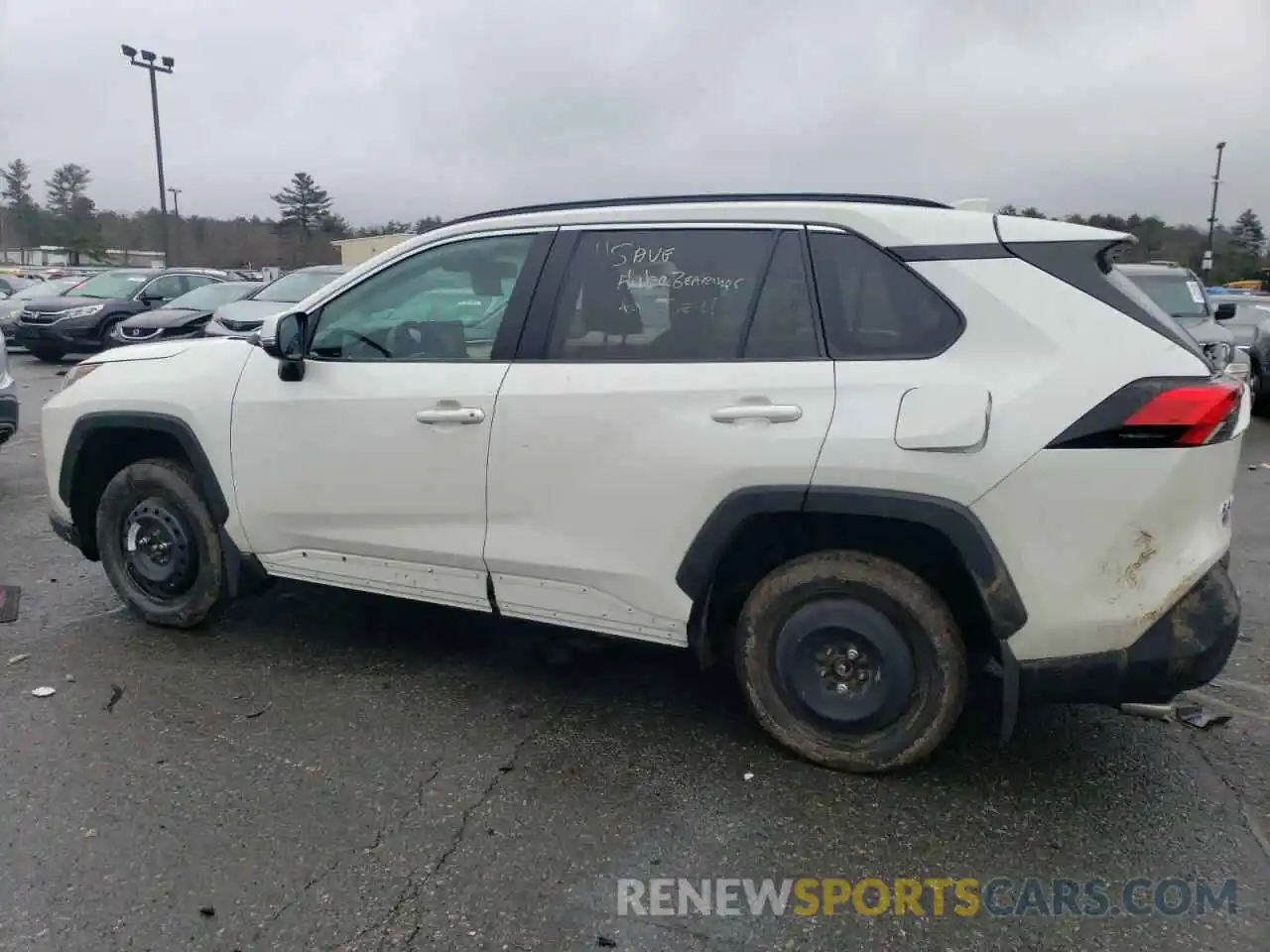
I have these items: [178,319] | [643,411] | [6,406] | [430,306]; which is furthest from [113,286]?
[643,411]

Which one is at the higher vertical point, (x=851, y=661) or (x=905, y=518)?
(x=905, y=518)

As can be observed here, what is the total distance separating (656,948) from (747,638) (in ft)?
3.57

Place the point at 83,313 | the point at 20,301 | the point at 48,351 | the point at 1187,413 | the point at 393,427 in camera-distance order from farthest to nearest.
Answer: the point at 20,301 → the point at 48,351 → the point at 83,313 → the point at 393,427 → the point at 1187,413

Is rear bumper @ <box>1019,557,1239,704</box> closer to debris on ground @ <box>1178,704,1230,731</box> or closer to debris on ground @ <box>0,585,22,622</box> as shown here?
debris on ground @ <box>1178,704,1230,731</box>

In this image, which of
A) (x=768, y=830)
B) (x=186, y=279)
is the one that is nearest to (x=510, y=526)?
(x=768, y=830)

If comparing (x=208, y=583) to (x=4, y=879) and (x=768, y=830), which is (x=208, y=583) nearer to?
(x=4, y=879)

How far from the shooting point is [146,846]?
278cm

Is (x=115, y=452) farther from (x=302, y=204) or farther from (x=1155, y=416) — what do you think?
(x=302, y=204)

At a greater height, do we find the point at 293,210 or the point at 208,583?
the point at 293,210

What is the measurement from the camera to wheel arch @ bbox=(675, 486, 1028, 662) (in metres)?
2.82

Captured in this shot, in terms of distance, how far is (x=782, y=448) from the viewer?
2.97 m

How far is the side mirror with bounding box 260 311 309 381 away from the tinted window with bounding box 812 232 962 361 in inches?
79.6

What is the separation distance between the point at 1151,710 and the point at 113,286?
58.9 ft

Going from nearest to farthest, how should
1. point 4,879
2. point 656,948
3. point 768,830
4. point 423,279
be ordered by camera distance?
point 656,948 < point 4,879 < point 768,830 < point 423,279
